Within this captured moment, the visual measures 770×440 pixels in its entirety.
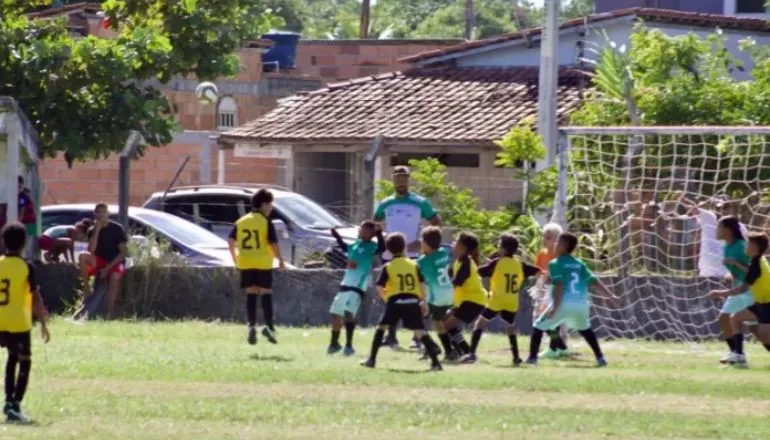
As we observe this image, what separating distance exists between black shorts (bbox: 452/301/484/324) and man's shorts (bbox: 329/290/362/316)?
0.99 m

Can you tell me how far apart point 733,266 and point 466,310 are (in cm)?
270

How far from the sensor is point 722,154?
23531mm

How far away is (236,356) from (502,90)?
19.1 metres

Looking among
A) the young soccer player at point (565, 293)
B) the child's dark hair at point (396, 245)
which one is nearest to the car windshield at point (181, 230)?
the young soccer player at point (565, 293)

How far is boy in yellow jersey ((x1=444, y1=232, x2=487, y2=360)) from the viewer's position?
17.7m

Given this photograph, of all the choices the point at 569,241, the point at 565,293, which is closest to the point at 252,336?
the point at 565,293

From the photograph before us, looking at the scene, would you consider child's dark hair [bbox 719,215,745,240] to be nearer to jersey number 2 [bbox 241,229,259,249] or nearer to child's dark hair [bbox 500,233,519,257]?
child's dark hair [bbox 500,233,519,257]

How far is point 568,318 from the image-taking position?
1739cm

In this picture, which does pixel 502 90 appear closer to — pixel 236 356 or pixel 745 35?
pixel 745 35

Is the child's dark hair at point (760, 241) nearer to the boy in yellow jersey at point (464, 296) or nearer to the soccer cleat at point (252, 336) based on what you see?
the boy in yellow jersey at point (464, 296)

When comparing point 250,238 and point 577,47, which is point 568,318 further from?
point 577,47

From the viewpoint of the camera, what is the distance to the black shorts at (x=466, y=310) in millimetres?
17859

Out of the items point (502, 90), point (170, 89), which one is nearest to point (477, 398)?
point (502, 90)

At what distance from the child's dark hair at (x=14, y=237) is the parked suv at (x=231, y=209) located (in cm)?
1507
